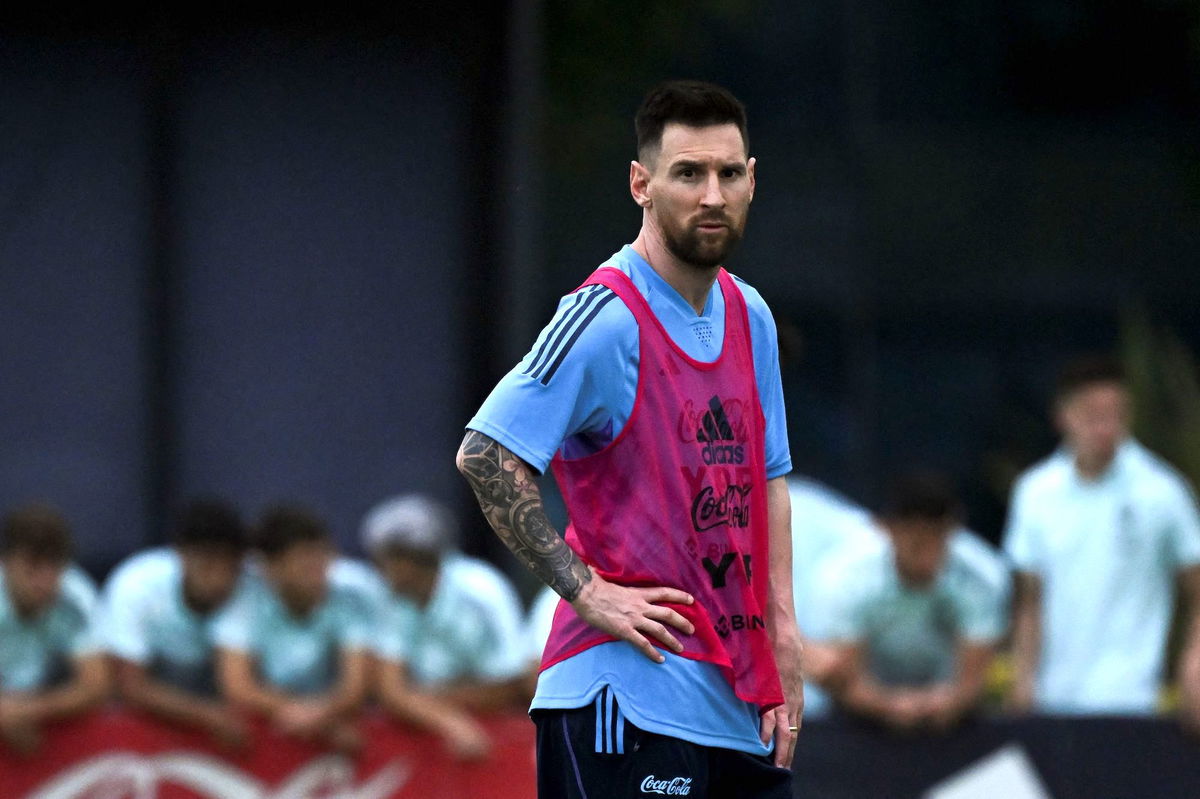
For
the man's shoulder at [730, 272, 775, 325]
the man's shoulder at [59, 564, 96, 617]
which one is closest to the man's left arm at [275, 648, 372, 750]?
the man's shoulder at [59, 564, 96, 617]

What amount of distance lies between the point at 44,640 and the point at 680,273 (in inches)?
191

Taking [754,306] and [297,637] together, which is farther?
[297,637]

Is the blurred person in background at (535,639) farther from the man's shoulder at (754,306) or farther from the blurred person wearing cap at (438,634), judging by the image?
the man's shoulder at (754,306)

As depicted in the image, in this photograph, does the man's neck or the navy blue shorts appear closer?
the navy blue shorts

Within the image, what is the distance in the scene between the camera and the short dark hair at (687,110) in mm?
3873

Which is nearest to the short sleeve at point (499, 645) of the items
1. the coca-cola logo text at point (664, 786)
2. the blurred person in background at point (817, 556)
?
the blurred person in background at point (817, 556)

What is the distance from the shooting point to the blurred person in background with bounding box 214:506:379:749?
792 centimetres

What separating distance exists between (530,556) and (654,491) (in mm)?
285

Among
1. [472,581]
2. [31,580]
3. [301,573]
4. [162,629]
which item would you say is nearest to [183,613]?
[162,629]

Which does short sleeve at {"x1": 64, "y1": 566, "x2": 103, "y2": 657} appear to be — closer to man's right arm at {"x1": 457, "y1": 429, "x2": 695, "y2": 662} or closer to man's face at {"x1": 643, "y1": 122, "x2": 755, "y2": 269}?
man's right arm at {"x1": 457, "y1": 429, "x2": 695, "y2": 662}

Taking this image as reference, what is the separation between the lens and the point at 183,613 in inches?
322

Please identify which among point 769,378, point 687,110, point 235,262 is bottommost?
point 769,378

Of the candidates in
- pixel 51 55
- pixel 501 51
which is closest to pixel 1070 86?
pixel 501 51

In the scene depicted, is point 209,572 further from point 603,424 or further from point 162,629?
point 603,424
